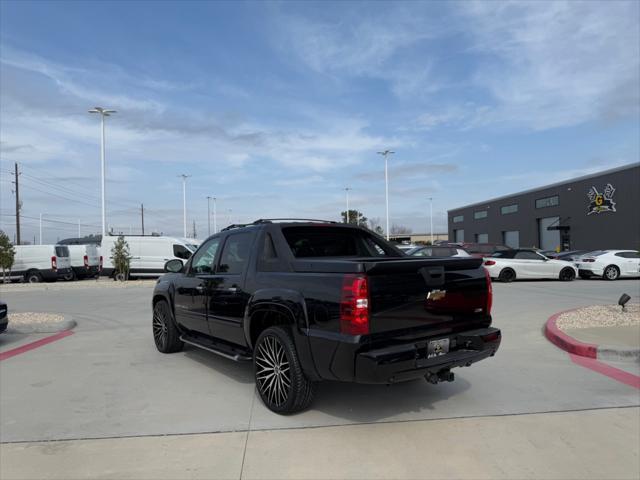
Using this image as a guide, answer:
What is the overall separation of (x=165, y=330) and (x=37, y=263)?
2043 cm

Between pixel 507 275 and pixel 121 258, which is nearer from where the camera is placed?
pixel 507 275

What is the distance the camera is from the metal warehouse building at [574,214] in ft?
119

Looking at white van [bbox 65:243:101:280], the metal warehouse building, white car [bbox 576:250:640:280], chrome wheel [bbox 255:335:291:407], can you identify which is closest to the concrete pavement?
chrome wheel [bbox 255:335:291:407]

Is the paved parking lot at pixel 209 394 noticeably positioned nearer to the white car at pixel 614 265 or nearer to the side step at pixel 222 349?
the side step at pixel 222 349

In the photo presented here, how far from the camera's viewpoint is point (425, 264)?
13.8ft

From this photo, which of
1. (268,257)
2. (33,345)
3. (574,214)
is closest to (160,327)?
(33,345)

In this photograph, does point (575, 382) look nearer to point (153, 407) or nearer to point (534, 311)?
point (153, 407)

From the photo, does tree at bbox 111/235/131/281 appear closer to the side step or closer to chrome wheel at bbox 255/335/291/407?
the side step

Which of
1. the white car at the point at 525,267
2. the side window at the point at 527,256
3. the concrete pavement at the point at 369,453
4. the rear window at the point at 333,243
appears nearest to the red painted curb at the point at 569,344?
the concrete pavement at the point at 369,453

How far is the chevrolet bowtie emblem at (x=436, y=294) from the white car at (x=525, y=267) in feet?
50.0

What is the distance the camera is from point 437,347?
4133mm

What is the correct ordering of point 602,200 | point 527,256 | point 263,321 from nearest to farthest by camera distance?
point 263,321 < point 527,256 < point 602,200

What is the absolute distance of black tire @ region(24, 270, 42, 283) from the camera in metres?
23.9

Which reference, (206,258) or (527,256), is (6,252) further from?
(527,256)
